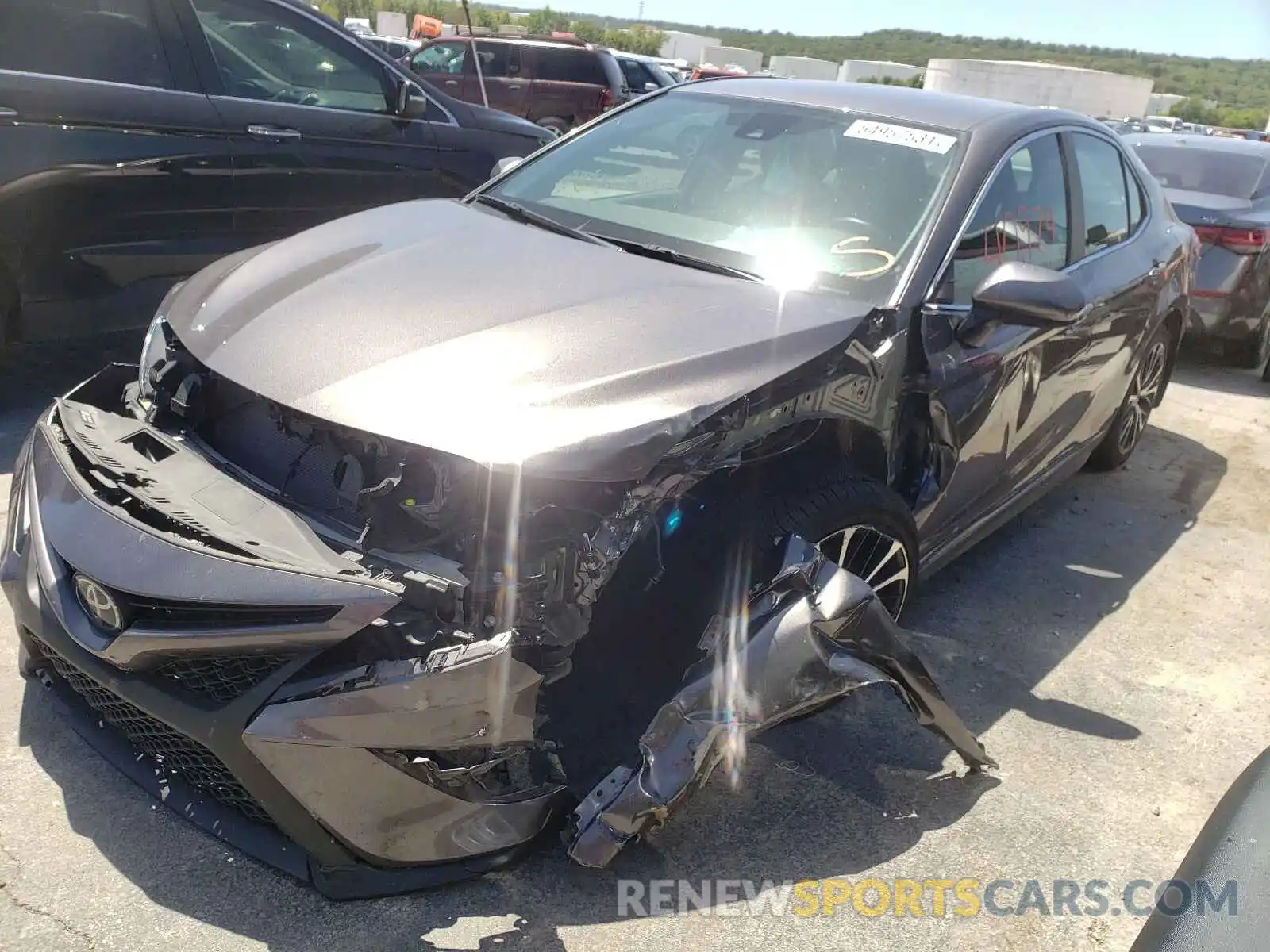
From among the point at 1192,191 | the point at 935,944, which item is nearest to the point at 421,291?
the point at 935,944

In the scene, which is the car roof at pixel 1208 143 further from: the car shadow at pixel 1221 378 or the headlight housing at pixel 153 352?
the headlight housing at pixel 153 352

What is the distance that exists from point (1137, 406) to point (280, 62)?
454cm

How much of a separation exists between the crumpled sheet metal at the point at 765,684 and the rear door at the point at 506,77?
1504 centimetres

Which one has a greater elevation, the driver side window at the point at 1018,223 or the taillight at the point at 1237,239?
the driver side window at the point at 1018,223

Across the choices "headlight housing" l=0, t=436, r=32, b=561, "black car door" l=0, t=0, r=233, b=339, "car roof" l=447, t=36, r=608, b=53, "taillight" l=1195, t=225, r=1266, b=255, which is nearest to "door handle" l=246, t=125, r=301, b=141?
"black car door" l=0, t=0, r=233, b=339

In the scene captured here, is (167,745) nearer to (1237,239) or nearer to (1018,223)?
(1018,223)

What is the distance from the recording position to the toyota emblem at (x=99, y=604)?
2070 millimetres

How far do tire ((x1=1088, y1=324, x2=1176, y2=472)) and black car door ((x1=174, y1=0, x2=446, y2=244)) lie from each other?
148 inches

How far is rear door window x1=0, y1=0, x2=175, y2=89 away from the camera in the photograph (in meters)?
4.19

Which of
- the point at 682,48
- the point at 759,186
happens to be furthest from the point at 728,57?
the point at 759,186

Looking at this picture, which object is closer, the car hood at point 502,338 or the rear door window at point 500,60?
the car hood at point 502,338

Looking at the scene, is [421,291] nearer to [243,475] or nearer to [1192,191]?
[243,475]

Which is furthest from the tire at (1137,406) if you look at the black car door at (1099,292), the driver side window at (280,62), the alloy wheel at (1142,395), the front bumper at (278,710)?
the driver side window at (280,62)

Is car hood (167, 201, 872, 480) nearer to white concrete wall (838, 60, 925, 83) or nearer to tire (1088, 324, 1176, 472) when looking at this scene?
tire (1088, 324, 1176, 472)
